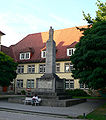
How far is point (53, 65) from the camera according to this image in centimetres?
2038

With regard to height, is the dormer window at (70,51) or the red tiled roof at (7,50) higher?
the red tiled roof at (7,50)

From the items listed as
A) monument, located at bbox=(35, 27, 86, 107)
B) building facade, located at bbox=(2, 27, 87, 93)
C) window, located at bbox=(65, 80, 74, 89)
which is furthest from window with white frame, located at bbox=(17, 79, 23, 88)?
monument, located at bbox=(35, 27, 86, 107)

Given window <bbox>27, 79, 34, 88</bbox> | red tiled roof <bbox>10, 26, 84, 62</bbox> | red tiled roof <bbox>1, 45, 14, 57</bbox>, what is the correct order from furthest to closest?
1. red tiled roof <bbox>1, 45, 14, 57</bbox>
2. window <bbox>27, 79, 34, 88</bbox>
3. red tiled roof <bbox>10, 26, 84, 62</bbox>

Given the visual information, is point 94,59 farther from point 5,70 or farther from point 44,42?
point 44,42

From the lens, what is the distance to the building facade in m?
35.7

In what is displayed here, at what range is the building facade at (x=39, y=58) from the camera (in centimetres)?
3569

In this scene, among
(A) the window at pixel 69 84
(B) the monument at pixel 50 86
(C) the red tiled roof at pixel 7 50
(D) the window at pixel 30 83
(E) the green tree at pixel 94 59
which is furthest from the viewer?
(C) the red tiled roof at pixel 7 50

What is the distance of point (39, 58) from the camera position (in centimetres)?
3850

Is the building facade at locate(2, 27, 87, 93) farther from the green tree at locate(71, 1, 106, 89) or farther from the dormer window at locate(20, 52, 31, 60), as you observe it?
the green tree at locate(71, 1, 106, 89)

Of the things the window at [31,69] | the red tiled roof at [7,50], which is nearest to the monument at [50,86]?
the window at [31,69]

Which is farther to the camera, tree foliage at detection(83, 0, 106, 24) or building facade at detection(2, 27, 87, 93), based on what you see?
building facade at detection(2, 27, 87, 93)

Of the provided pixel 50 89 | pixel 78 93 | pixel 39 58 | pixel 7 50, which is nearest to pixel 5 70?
pixel 50 89

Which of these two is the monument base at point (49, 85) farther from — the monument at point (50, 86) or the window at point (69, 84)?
the window at point (69, 84)

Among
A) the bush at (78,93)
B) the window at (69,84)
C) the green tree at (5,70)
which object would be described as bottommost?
the bush at (78,93)
